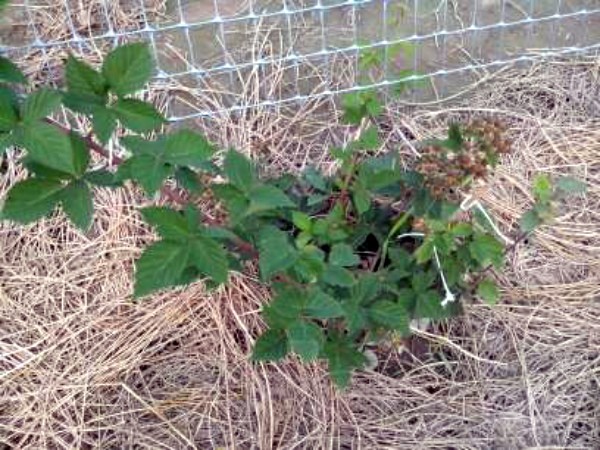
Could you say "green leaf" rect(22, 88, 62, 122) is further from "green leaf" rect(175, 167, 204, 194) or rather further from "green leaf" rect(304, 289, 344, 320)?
"green leaf" rect(304, 289, 344, 320)

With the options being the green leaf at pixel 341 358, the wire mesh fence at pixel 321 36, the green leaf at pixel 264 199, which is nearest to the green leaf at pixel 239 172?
the green leaf at pixel 264 199

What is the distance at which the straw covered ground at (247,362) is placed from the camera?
167 cm

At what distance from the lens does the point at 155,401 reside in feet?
5.57

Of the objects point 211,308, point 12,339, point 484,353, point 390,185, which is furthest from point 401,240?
point 12,339

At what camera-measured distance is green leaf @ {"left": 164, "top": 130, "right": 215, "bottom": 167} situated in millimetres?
1231

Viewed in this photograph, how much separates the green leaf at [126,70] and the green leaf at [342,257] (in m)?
0.40

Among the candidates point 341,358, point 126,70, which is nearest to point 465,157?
point 341,358

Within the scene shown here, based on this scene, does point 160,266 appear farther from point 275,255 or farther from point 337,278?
point 337,278

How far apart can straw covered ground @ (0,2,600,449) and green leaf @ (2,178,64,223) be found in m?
0.60

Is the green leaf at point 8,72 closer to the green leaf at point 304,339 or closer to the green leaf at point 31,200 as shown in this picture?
the green leaf at point 31,200

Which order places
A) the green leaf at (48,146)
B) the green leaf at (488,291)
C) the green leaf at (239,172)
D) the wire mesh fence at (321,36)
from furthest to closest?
1. the wire mesh fence at (321,36)
2. the green leaf at (488,291)
3. the green leaf at (239,172)
4. the green leaf at (48,146)

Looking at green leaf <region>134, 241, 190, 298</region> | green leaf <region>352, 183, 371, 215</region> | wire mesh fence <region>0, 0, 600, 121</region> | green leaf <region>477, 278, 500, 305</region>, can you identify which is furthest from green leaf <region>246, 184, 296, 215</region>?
wire mesh fence <region>0, 0, 600, 121</region>

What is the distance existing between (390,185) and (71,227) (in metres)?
0.72

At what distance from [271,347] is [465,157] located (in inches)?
17.0
